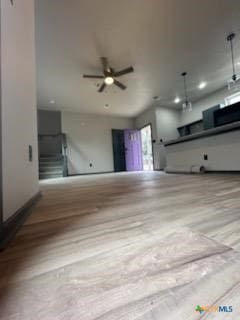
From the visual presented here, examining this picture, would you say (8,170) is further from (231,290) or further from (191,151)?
(191,151)

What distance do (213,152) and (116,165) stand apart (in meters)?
4.36

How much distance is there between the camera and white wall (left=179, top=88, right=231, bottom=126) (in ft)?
16.1

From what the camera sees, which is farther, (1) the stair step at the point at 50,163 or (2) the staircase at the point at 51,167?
(1) the stair step at the point at 50,163

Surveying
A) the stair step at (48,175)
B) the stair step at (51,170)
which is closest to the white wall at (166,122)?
the stair step at (51,170)

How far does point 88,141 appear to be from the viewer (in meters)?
6.43

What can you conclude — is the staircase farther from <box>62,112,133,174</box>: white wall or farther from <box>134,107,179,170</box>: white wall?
<box>134,107,179,170</box>: white wall

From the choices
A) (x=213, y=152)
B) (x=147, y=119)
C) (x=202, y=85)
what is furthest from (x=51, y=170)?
(x=202, y=85)

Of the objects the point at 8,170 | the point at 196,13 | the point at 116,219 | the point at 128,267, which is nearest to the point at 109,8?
the point at 196,13

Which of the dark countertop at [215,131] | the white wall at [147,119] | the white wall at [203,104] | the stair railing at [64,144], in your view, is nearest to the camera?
the dark countertop at [215,131]

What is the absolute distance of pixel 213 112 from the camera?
464 centimetres

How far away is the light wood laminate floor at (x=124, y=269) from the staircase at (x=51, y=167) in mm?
4815

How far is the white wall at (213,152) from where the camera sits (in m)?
2.75

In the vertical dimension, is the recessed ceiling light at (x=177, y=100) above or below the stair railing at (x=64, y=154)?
above

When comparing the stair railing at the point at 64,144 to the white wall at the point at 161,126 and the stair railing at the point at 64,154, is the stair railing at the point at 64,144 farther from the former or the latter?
the white wall at the point at 161,126
